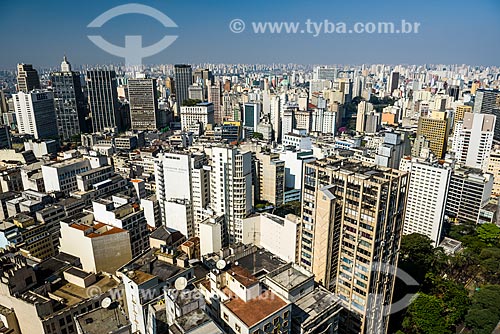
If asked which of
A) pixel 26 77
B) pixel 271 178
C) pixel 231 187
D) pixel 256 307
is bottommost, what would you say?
pixel 271 178

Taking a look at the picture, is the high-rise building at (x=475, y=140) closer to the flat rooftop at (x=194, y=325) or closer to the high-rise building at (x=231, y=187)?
the high-rise building at (x=231, y=187)

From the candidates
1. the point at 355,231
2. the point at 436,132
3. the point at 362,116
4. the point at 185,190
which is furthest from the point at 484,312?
the point at 362,116

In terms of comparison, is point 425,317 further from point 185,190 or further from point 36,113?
point 36,113

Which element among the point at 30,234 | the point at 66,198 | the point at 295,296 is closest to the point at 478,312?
the point at 295,296

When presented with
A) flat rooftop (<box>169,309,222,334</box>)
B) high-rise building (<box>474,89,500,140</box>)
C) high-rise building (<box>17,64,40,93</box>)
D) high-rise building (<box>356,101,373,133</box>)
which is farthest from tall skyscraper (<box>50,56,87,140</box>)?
high-rise building (<box>474,89,500,140</box>)

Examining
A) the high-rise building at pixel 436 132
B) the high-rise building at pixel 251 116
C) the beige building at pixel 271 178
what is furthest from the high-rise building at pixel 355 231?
the high-rise building at pixel 251 116

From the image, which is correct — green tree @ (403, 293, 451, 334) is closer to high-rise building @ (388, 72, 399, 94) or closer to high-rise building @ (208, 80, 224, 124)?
high-rise building @ (208, 80, 224, 124)
